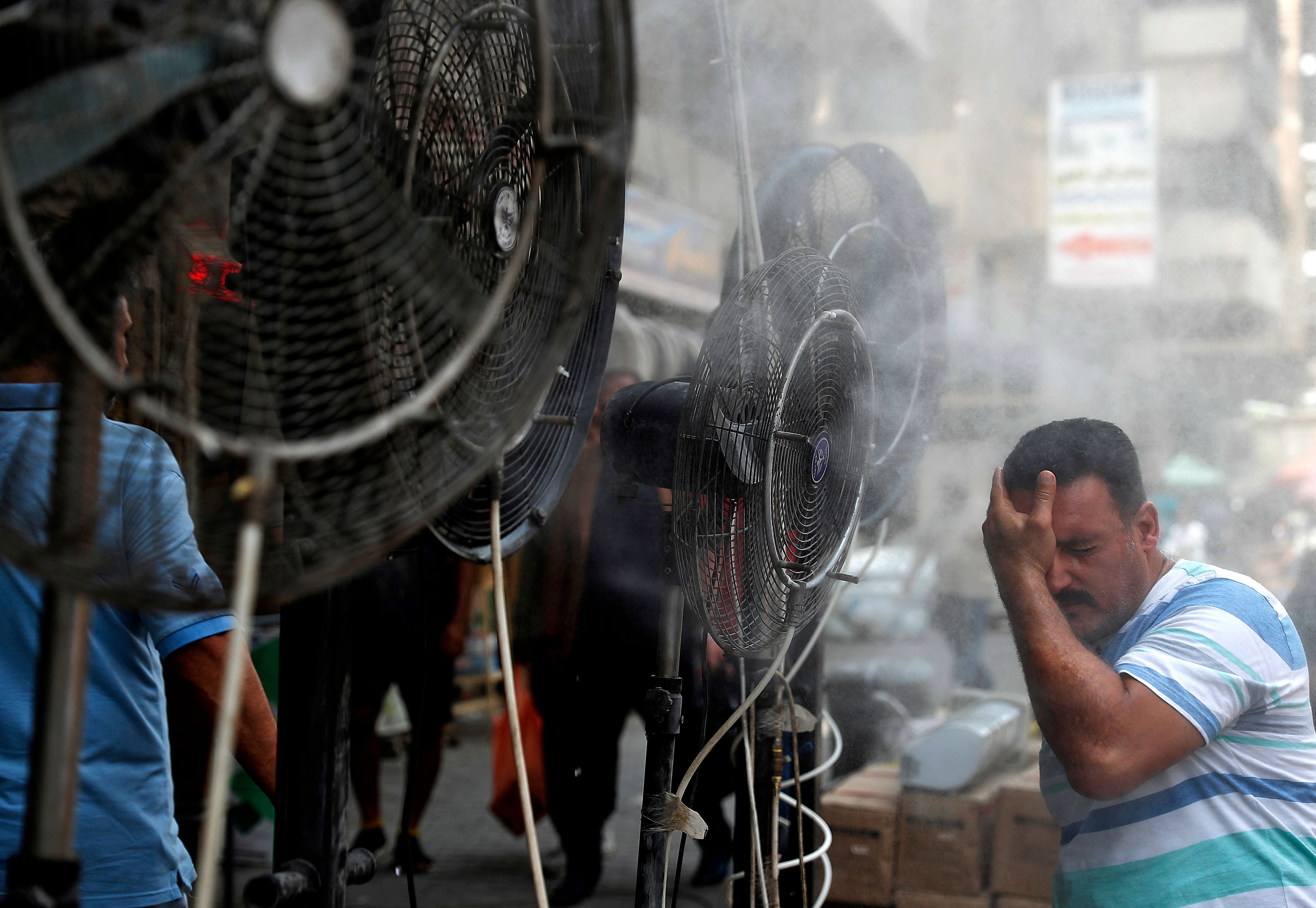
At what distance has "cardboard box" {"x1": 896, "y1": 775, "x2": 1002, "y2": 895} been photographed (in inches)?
152

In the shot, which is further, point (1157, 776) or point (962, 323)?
point (962, 323)

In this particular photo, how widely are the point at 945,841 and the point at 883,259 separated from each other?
7.37 feet

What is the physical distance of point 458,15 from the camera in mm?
1374

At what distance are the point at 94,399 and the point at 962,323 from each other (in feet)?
12.2

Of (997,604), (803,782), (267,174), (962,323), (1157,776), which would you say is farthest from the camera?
(997,604)

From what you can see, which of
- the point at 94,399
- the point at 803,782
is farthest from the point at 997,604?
the point at 94,399

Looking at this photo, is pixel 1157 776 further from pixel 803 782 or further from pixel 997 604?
pixel 997 604

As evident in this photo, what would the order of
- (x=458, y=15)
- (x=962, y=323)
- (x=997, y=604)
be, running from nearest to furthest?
(x=458, y=15) < (x=962, y=323) < (x=997, y=604)

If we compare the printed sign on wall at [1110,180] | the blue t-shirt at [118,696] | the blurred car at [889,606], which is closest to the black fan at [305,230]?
the blue t-shirt at [118,696]

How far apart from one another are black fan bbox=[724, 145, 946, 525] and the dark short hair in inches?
16.0

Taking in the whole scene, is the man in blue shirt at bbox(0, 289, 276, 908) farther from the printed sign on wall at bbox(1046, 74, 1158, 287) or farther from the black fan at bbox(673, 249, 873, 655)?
the printed sign on wall at bbox(1046, 74, 1158, 287)

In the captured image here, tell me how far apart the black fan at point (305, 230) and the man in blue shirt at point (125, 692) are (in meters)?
0.34

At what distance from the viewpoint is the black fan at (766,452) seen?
73.0 inches

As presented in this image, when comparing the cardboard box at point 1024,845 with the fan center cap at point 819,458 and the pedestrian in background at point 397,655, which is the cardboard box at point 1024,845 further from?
the pedestrian in background at point 397,655
